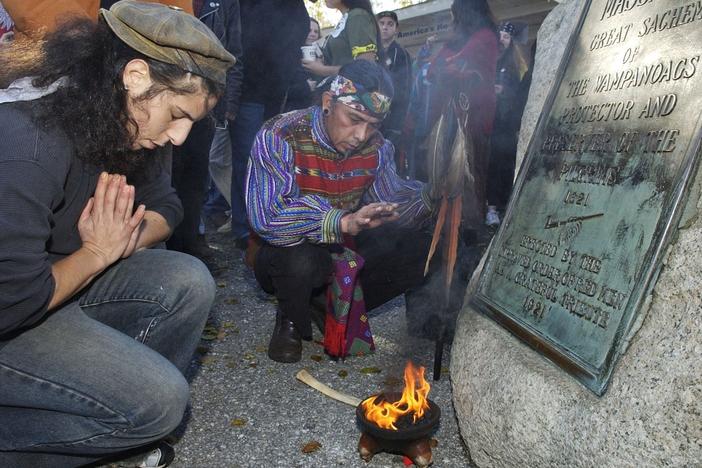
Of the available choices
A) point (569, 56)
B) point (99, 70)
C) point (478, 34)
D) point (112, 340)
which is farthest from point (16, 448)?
point (478, 34)

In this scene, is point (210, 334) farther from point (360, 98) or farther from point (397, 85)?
point (397, 85)

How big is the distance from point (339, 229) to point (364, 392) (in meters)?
0.84

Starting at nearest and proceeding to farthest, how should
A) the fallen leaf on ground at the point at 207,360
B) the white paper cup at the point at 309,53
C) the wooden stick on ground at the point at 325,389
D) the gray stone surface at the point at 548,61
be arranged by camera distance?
1. the gray stone surface at the point at 548,61
2. the wooden stick on ground at the point at 325,389
3. the fallen leaf on ground at the point at 207,360
4. the white paper cup at the point at 309,53

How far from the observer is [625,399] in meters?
1.92

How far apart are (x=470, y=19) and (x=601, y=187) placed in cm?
362

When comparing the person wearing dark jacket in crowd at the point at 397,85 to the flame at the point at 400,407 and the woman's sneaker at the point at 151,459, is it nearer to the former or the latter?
the flame at the point at 400,407

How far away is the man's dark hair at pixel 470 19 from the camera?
18.2ft

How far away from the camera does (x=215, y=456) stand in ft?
9.16

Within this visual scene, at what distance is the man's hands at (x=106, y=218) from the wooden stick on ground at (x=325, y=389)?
1388 millimetres

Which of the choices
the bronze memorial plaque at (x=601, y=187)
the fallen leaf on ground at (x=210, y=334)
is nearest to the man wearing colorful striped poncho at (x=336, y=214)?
the fallen leaf on ground at (x=210, y=334)

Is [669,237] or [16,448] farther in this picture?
[16,448]

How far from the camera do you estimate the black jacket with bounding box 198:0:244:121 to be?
472cm

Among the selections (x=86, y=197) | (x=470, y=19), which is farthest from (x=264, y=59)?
(x=86, y=197)

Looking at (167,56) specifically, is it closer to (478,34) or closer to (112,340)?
(112,340)
